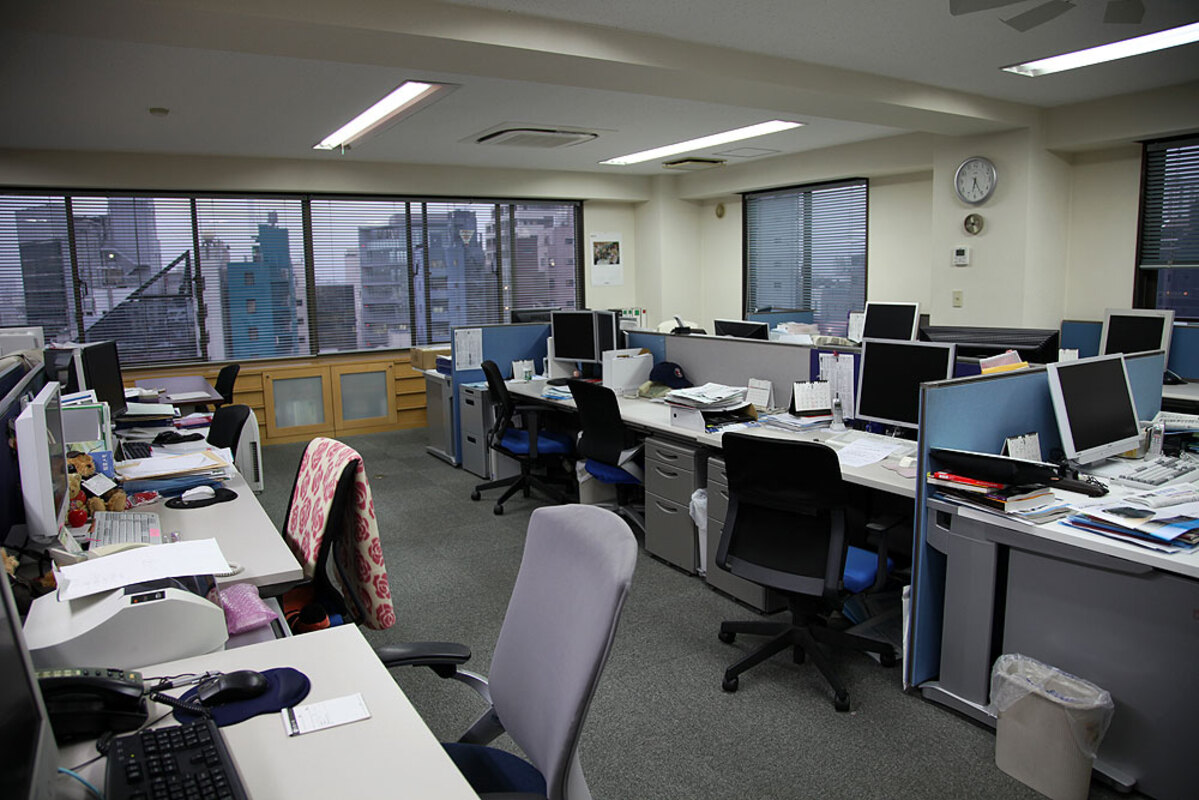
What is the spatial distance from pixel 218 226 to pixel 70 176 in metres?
1.16

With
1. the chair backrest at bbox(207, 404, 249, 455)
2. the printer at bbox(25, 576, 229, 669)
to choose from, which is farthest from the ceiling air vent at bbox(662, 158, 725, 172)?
the printer at bbox(25, 576, 229, 669)

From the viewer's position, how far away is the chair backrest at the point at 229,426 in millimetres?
3723

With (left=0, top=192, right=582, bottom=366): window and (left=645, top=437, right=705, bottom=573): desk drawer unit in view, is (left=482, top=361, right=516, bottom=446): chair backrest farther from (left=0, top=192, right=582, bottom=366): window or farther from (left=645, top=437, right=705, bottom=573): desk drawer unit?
(left=0, top=192, right=582, bottom=366): window

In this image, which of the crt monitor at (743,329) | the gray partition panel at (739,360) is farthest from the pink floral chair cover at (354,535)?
the crt monitor at (743,329)

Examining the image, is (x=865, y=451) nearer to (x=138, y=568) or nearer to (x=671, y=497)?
(x=671, y=497)

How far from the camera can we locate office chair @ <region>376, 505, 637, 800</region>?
1.31 meters

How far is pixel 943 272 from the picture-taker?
20.4 feet

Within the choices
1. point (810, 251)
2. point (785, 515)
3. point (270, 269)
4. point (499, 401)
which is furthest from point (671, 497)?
point (270, 269)

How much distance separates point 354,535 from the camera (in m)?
2.33

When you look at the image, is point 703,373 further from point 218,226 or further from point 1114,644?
point 218,226

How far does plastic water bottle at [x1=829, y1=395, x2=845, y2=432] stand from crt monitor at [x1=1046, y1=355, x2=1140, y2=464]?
3.24 feet

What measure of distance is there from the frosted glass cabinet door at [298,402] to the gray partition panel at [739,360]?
13.1 feet

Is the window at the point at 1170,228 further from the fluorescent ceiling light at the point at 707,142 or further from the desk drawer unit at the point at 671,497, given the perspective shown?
the desk drawer unit at the point at 671,497

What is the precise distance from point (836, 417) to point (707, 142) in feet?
12.4
